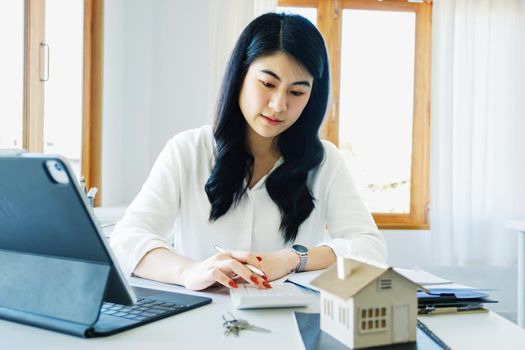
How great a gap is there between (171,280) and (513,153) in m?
3.02

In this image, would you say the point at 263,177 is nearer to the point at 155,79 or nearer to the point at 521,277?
the point at 521,277

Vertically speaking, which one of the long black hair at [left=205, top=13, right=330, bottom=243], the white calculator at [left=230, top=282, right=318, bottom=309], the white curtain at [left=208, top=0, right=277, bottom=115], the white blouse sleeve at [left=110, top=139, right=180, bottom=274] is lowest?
the white calculator at [left=230, top=282, right=318, bottom=309]

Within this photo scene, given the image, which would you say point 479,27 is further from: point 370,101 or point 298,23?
point 298,23

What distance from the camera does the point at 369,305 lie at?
27.5 inches

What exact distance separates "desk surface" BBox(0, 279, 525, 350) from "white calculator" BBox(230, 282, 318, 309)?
12 millimetres

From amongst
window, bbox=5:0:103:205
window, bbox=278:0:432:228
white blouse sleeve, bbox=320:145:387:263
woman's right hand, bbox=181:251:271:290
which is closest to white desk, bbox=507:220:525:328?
window, bbox=278:0:432:228

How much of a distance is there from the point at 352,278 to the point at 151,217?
782 millimetres

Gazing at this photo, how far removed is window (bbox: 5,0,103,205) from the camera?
2.22 meters

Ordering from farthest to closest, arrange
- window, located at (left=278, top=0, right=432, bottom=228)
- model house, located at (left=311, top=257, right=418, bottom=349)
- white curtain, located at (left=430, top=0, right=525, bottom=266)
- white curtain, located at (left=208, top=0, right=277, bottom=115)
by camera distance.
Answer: window, located at (left=278, top=0, right=432, bottom=228), white curtain, located at (left=430, top=0, right=525, bottom=266), white curtain, located at (left=208, top=0, right=277, bottom=115), model house, located at (left=311, top=257, right=418, bottom=349)

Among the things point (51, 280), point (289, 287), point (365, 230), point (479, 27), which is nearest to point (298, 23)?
point (365, 230)

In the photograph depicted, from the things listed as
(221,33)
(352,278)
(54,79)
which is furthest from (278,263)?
(221,33)

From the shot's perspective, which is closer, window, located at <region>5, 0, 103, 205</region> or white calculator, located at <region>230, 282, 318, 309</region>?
white calculator, located at <region>230, 282, 318, 309</region>

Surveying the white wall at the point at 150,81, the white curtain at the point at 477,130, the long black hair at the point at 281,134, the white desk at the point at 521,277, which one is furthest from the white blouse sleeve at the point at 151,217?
the white curtain at the point at 477,130

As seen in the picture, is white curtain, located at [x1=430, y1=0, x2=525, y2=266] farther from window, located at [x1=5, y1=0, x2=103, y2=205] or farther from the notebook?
the notebook
